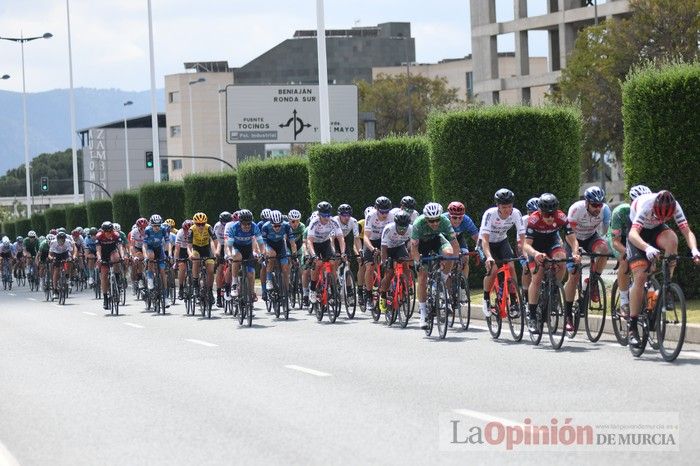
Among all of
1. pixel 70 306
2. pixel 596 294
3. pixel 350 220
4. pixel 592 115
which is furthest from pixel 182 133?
pixel 596 294

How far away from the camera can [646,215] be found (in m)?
14.6

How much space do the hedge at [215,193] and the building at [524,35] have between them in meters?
30.0

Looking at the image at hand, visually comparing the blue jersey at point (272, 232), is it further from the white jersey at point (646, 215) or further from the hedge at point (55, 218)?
the hedge at point (55, 218)

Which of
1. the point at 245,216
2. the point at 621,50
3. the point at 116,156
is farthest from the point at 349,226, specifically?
the point at 116,156

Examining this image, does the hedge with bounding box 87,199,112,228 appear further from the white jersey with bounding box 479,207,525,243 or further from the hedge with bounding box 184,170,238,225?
the white jersey with bounding box 479,207,525,243

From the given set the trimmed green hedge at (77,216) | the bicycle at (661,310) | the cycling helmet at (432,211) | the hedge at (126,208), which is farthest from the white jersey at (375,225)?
the trimmed green hedge at (77,216)

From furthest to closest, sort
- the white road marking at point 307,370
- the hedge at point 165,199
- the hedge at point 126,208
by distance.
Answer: the hedge at point 126,208 < the hedge at point 165,199 < the white road marking at point 307,370

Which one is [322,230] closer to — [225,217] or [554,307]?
[225,217]

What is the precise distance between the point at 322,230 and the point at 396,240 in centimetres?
330

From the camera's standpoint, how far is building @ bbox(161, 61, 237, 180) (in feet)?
488

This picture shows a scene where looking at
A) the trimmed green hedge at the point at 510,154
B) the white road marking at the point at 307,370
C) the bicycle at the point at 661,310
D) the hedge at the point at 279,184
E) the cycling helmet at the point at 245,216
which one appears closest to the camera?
the bicycle at the point at 661,310

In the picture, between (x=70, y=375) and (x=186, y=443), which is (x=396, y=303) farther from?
(x=186, y=443)

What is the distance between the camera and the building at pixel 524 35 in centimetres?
7969

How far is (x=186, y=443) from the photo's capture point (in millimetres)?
10383
